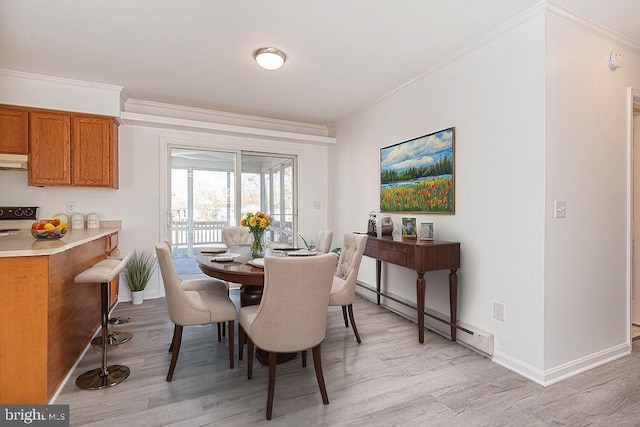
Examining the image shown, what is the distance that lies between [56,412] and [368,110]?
417 centimetres

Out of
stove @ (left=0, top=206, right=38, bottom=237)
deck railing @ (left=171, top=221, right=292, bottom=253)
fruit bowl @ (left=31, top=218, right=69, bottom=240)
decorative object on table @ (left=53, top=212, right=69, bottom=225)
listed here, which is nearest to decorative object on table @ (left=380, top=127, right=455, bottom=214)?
deck railing @ (left=171, top=221, right=292, bottom=253)

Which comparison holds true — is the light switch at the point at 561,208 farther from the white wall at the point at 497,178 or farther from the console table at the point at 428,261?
the console table at the point at 428,261

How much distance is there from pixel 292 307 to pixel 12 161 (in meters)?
3.46

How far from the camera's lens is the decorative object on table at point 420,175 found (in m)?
3.00

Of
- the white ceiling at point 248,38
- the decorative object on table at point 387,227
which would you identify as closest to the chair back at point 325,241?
the decorative object on table at point 387,227

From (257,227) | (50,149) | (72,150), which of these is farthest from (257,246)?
(50,149)

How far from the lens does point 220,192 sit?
485 cm

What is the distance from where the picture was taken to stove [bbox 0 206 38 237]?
3.50m

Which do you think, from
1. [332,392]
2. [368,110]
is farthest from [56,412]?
[368,110]

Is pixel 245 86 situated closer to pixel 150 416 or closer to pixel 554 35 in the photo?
pixel 554 35

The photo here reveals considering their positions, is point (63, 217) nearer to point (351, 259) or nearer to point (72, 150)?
point (72, 150)

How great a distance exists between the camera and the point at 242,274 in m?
2.12

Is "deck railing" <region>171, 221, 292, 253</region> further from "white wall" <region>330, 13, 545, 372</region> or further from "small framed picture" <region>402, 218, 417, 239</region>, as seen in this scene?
"white wall" <region>330, 13, 545, 372</region>

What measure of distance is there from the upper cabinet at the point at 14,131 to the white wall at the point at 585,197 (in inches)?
193
